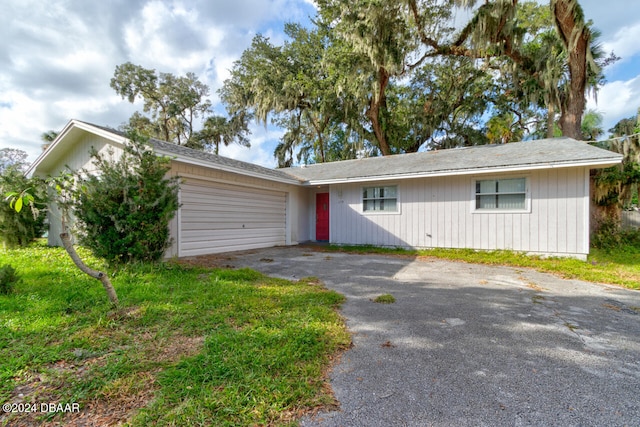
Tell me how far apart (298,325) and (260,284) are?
1930mm

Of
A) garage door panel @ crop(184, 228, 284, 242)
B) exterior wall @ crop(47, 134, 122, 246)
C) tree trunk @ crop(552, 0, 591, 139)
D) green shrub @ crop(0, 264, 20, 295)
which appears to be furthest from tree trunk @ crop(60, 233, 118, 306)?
tree trunk @ crop(552, 0, 591, 139)

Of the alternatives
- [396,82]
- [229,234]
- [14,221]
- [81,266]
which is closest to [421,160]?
[229,234]

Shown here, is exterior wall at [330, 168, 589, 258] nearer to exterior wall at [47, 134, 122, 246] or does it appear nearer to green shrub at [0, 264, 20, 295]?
exterior wall at [47, 134, 122, 246]

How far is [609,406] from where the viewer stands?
70.9 inches

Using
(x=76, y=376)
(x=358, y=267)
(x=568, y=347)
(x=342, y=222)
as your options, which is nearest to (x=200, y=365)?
(x=76, y=376)

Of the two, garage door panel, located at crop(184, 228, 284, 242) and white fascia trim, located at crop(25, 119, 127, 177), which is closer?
white fascia trim, located at crop(25, 119, 127, 177)

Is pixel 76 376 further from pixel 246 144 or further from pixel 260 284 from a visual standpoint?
pixel 246 144

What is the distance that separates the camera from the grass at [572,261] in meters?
5.41

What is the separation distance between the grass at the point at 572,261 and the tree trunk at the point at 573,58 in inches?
223

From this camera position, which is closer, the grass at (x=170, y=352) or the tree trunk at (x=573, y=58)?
the grass at (x=170, y=352)

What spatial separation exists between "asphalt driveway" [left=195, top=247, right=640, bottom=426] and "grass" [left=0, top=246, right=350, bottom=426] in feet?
0.93

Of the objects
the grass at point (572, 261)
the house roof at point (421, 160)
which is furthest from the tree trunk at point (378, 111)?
the grass at point (572, 261)

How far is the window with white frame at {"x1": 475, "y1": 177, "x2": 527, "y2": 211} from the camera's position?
760 centimetres

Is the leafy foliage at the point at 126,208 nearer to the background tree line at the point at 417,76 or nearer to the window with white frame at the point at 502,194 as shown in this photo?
the window with white frame at the point at 502,194
